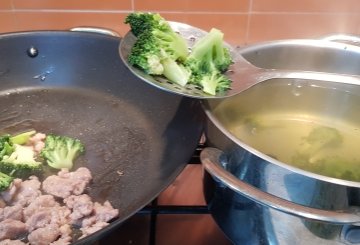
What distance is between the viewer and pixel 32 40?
86cm

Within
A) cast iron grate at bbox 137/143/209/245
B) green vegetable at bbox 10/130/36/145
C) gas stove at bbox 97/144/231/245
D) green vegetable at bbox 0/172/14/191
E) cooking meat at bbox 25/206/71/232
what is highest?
green vegetable at bbox 10/130/36/145

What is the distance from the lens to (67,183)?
0.63m

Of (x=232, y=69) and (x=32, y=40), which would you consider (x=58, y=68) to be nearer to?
(x=32, y=40)

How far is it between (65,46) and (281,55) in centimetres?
45

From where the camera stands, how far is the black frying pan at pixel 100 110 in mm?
654

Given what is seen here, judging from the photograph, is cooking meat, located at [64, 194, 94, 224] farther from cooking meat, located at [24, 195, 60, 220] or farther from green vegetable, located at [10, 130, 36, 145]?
green vegetable, located at [10, 130, 36, 145]

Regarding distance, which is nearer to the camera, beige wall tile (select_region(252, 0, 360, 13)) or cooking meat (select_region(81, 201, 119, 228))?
cooking meat (select_region(81, 201, 119, 228))

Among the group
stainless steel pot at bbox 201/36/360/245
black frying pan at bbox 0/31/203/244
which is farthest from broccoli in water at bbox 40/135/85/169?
stainless steel pot at bbox 201/36/360/245

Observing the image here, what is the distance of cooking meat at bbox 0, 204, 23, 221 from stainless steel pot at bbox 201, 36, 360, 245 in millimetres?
268

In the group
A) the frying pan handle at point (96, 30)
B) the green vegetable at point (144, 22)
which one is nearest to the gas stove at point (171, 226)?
the green vegetable at point (144, 22)

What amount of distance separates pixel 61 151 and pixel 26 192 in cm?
9

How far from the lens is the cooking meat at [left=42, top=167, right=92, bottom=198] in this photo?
0.62 metres

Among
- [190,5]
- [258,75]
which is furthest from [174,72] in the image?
[190,5]

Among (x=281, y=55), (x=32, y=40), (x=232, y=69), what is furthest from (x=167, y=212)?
(x=32, y=40)
